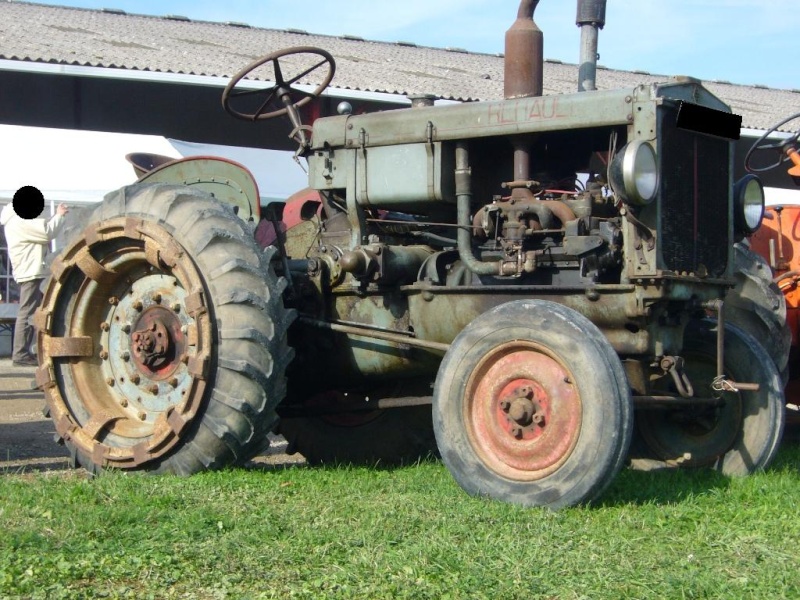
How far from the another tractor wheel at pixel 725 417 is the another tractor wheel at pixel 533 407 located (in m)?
1.32

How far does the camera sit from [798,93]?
27.6m

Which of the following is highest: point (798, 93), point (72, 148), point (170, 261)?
point (798, 93)

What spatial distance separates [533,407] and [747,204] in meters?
2.02

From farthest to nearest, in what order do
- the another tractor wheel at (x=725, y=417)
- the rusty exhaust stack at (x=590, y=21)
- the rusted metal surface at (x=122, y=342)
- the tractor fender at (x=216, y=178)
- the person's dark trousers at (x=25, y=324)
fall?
the person's dark trousers at (x=25, y=324)
the rusty exhaust stack at (x=590, y=21)
the tractor fender at (x=216, y=178)
the another tractor wheel at (x=725, y=417)
the rusted metal surface at (x=122, y=342)

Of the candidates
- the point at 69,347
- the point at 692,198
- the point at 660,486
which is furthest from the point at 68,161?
the point at 660,486

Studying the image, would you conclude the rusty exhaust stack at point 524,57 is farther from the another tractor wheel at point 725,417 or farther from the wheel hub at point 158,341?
the wheel hub at point 158,341

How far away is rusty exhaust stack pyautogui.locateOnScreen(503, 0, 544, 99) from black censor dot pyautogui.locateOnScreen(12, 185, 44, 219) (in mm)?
7386

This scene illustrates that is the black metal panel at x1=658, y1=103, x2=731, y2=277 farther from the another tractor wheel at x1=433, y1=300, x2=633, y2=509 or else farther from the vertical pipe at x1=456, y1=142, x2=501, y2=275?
the vertical pipe at x1=456, y1=142, x2=501, y2=275

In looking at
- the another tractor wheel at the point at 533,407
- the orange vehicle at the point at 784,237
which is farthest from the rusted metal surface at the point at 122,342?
the orange vehicle at the point at 784,237

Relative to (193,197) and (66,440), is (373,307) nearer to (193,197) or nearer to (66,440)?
(193,197)

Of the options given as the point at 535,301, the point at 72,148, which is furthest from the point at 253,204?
the point at 72,148

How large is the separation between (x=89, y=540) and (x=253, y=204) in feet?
10.0

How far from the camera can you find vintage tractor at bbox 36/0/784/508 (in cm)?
523

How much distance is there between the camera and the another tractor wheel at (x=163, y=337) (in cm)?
570
